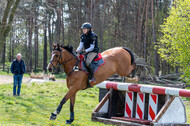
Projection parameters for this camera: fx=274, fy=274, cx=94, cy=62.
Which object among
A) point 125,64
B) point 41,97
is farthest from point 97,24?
point 125,64

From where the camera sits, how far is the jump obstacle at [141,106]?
771 centimetres

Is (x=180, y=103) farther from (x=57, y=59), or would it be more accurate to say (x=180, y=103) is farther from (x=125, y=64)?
(x=57, y=59)

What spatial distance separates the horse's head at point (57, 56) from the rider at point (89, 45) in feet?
1.45

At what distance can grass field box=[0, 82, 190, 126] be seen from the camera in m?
8.18

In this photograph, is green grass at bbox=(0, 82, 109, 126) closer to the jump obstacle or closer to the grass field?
the grass field

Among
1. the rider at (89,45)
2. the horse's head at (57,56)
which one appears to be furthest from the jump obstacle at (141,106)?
the horse's head at (57,56)

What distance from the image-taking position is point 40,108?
1092 cm

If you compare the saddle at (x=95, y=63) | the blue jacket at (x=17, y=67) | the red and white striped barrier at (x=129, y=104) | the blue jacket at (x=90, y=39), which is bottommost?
the red and white striped barrier at (x=129, y=104)

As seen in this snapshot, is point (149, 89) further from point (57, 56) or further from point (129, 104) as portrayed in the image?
point (57, 56)

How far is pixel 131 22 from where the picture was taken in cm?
4594

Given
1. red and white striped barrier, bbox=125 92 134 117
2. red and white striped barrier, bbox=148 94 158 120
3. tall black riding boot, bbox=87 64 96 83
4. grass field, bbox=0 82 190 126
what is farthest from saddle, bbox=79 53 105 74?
red and white striped barrier, bbox=148 94 158 120

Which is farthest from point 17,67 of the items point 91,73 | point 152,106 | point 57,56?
point 152,106

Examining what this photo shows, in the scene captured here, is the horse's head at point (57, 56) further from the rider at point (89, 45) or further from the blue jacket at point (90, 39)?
the blue jacket at point (90, 39)

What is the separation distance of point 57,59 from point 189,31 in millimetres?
15964
